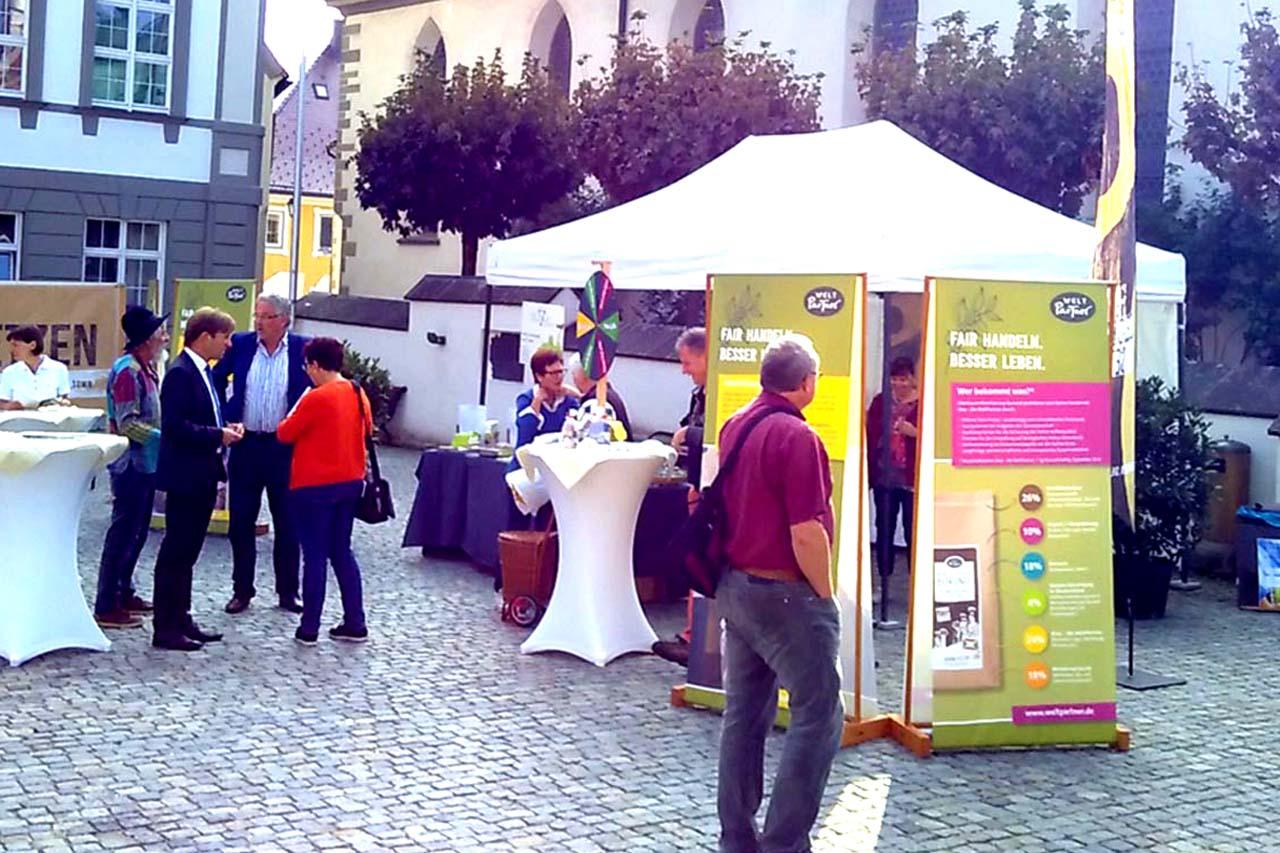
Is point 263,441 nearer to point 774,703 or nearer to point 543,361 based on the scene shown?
point 543,361

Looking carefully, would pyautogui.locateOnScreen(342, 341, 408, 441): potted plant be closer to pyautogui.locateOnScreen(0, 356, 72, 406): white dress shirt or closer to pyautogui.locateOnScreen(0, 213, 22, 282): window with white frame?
pyautogui.locateOnScreen(0, 213, 22, 282): window with white frame

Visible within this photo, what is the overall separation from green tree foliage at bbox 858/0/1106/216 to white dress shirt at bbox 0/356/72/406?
11061 millimetres

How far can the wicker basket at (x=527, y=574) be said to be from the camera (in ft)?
30.8

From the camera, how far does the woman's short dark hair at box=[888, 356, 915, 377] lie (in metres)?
10.3

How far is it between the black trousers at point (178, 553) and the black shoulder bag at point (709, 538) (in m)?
3.63

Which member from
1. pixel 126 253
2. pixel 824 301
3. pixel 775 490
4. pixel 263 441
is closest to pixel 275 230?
pixel 126 253

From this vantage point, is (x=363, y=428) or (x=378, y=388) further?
(x=378, y=388)

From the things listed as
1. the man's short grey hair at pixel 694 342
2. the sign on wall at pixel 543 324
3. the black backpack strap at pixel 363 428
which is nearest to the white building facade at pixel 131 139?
the sign on wall at pixel 543 324

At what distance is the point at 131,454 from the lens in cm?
871

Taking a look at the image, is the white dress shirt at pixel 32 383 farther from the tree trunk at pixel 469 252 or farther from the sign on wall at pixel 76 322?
the tree trunk at pixel 469 252

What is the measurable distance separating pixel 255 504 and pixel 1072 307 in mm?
4775

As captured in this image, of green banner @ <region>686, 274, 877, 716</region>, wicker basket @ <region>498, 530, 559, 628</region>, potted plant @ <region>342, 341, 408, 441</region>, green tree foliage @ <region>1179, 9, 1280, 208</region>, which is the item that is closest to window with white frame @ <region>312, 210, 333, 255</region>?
potted plant @ <region>342, 341, 408, 441</region>

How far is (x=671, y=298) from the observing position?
869 inches

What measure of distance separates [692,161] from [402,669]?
43.0ft
